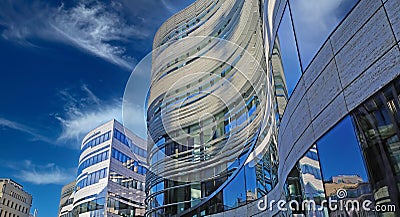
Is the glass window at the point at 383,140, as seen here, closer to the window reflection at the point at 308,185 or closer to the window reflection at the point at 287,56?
the window reflection at the point at 308,185

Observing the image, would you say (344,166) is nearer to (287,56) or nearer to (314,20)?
(314,20)

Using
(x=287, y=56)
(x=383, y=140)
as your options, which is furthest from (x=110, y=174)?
(x=383, y=140)

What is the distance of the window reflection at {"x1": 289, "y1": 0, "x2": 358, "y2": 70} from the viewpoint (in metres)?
6.59

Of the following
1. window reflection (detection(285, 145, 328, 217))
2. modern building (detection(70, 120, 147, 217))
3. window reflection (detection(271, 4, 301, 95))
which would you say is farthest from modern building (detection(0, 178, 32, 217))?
window reflection (detection(271, 4, 301, 95))

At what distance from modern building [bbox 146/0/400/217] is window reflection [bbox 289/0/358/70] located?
0.03 metres

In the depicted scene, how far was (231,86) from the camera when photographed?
83.1ft

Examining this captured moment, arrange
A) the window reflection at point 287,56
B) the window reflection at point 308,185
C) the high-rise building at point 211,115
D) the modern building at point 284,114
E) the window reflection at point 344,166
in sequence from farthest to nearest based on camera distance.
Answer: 1. the high-rise building at point 211,115
2. the window reflection at point 287,56
3. the window reflection at point 308,185
4. the window reflection at point 344,166
5. the modern building at point 284,114

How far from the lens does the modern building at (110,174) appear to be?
53938mm

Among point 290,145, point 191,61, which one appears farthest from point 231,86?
point 290,145

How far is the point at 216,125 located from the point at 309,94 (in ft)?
60.4

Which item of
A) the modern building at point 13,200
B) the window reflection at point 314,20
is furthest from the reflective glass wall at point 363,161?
the modern building at point 13,200

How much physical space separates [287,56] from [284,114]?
1.95 meters

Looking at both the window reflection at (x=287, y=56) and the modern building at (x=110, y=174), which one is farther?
the modern building at (x=110, y=174)

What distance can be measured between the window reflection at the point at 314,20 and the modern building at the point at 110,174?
50028 mm
